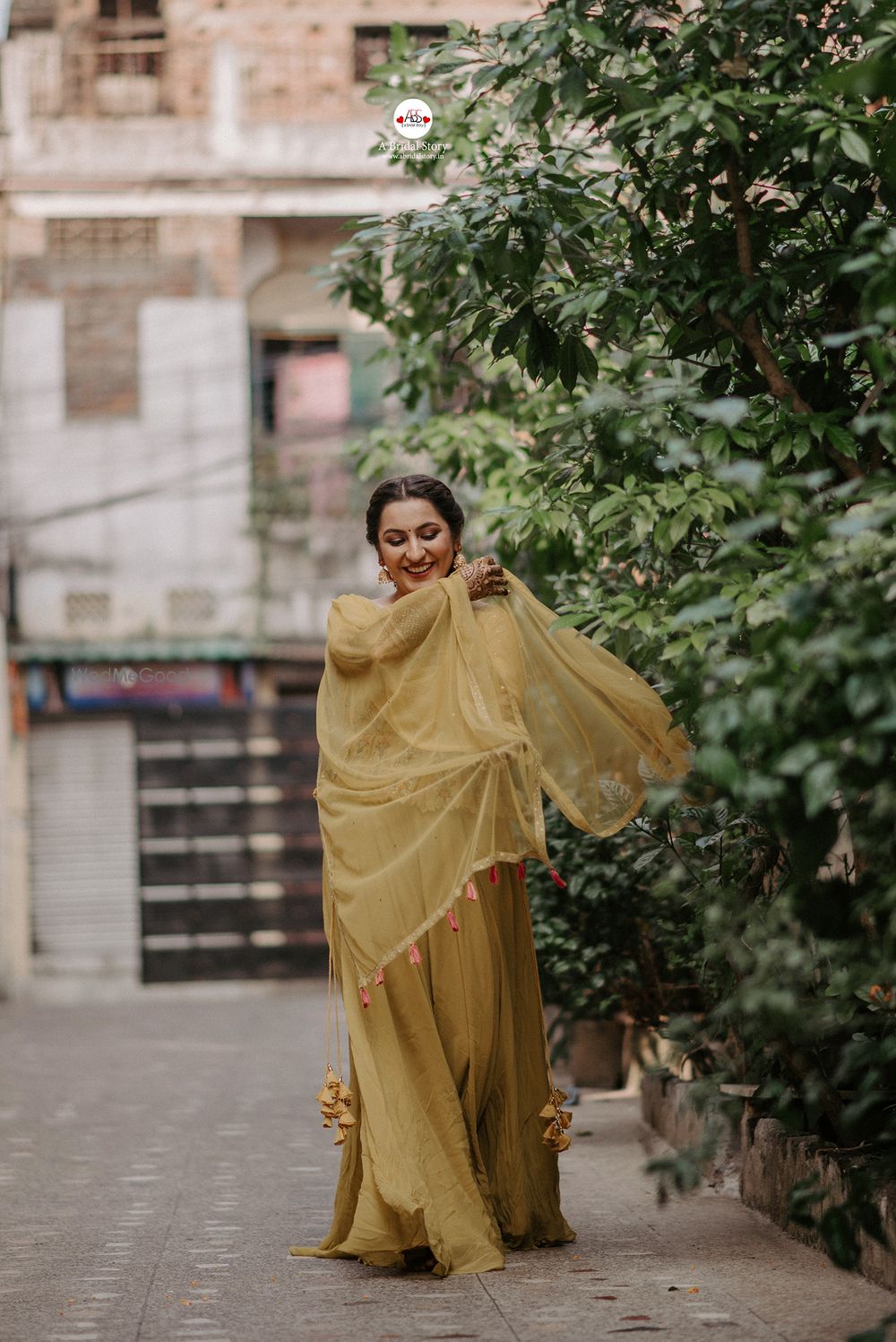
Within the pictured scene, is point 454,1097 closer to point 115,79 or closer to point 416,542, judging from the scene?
point 416,542

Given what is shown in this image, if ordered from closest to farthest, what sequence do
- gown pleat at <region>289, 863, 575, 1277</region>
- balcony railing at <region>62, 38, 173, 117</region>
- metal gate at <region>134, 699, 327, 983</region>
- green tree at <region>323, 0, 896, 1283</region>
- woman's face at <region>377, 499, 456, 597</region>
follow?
green tree at <region>323, 0, 896, 1283</region>, gown pleat at <region>289, 863, 575, 1277</region>, woman's face at <region>377, 499, 456, 597</region>, metal gate at <region>134, 699, 327, 983</region>, balcony railing at <region>62, 38, 173, 117</region>

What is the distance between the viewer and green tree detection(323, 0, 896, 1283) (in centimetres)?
329

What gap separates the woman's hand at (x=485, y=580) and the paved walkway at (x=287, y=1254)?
1.77 m

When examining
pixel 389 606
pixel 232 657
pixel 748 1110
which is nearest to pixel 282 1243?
pixel 748 1110

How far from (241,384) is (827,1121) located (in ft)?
44.5

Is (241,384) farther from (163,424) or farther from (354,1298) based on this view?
(354,1298)

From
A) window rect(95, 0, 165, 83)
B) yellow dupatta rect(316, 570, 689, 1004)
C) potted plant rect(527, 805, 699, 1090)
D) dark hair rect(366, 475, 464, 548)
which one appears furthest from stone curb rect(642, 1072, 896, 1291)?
window rect(95, 0, 165, 83)

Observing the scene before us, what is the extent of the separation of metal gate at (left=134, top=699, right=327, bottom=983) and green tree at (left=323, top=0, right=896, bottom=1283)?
39.7ft

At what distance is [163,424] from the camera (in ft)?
58.0

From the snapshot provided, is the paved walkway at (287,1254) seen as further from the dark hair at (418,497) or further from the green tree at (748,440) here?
the dark hair at (418,497)

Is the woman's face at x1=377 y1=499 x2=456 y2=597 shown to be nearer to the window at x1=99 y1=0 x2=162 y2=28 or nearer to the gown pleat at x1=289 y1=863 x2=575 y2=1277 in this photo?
the gown pleat at x1=289 y1=863 x2=575 y2=1277

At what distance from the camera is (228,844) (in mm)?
17844

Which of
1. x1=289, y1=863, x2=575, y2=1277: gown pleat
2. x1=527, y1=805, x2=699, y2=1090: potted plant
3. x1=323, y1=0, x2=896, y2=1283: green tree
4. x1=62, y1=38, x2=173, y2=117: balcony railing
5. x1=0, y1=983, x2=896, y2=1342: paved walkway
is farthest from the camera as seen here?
x1=62, y1=38, x2=173, y2=117: balcony railing

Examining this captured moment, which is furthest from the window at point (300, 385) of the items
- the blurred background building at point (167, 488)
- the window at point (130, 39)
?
the window at point (130, 39)
